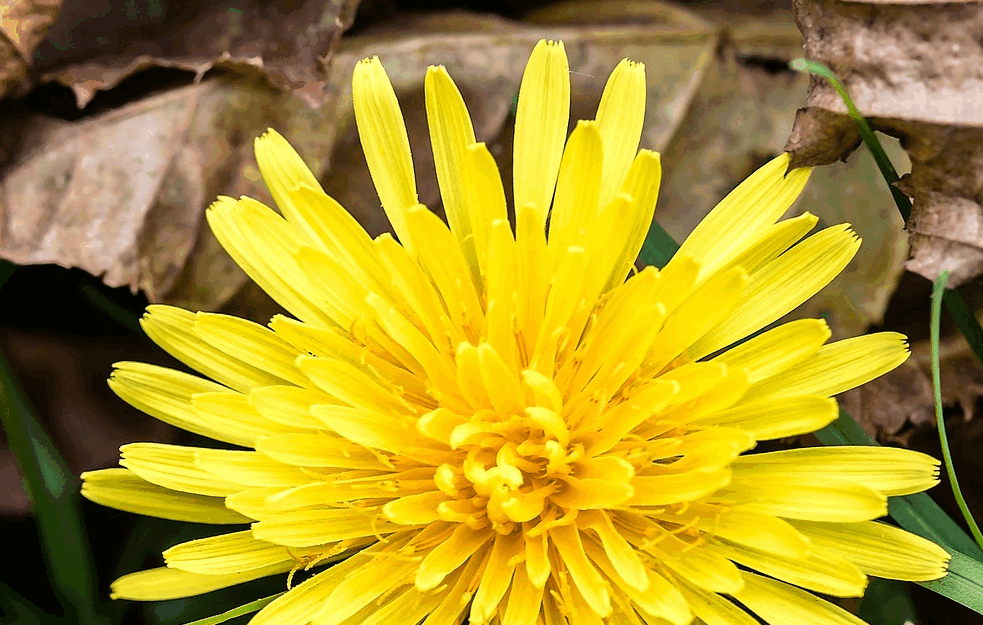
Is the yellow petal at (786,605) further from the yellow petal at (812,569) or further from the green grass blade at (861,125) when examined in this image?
the green grass blade at (861,125)

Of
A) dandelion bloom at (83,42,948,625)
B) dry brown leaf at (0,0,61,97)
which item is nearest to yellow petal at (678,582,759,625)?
dandelion bloom at (83,42,948,625)

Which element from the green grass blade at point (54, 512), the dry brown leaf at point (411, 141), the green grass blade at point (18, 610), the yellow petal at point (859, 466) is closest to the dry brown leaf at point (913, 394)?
the dry brown leaf at point (411, 141)

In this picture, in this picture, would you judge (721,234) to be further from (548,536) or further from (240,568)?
(240,568)

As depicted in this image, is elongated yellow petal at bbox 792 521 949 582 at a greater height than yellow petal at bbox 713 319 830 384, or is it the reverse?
yellow petal at bbox 713 319 830 384

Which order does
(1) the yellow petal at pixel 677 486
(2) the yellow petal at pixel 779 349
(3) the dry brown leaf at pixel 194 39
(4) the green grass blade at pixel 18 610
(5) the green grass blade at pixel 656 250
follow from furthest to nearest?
(3) the dry brown leaf at pixel 194 39
(4) the green grass blade at pixel 18 610
(5) the green grass blade at pixel 656 250
(2) the yellow petal at pixel 779 349
(1) the yellow petal at pixel 677 486

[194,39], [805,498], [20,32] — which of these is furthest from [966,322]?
[20,32]

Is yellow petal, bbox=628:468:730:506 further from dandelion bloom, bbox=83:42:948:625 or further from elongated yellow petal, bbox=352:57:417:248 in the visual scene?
elongated yellow petal, bbox=352:57:417:248
